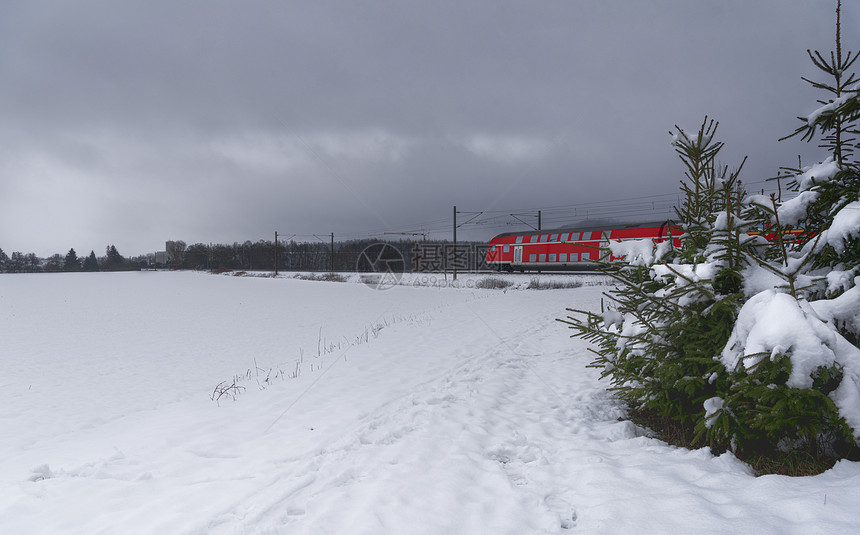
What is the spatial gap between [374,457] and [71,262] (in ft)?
459

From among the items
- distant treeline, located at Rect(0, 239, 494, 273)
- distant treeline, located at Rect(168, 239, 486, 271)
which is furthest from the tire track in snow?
distant treeline, located at Rect(0, 239, 494, 273)

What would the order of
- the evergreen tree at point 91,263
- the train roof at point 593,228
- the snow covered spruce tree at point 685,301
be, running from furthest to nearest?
1. the evergreen tree at point 91,263
2. the train roof at point 593,228
3. the snow covered spruce tree at point 685,301

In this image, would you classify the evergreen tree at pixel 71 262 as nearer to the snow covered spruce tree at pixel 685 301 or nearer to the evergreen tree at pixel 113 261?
the evergreen tree at pixel 113 261

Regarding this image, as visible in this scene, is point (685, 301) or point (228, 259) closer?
point (685, 301)

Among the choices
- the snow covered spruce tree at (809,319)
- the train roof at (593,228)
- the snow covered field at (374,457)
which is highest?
the train roof at (593,228)

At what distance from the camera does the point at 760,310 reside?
3121mm

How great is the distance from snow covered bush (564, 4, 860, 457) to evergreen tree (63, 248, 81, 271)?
459 feet

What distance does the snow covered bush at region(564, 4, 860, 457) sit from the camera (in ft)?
9.18

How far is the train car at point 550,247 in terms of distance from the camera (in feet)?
98.5

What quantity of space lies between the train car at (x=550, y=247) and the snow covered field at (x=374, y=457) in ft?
76.1

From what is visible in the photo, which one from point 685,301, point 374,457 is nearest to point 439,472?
point 374,457

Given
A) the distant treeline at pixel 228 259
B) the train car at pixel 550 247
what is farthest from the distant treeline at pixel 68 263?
the train car at pixel 550 247

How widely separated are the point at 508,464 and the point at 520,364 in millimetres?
4240

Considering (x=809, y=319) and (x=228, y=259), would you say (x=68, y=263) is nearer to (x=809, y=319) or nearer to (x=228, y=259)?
(x=228, y=259)
